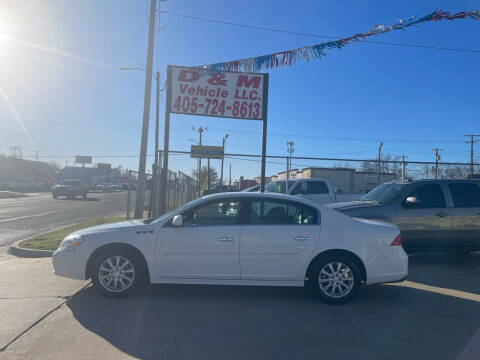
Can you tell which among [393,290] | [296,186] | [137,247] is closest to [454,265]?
[393,290]

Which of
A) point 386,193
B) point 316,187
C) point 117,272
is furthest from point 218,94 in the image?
point 117,272

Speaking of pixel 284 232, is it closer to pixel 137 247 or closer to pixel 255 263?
pixel 255 263

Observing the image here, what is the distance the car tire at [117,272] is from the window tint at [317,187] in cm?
854

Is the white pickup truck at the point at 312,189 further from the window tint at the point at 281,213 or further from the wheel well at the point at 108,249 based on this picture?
the wheel well at the point at 108,249

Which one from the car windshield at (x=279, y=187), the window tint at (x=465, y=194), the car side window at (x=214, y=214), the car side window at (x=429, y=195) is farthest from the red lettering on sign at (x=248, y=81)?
the car side window at (x=214, y=214)

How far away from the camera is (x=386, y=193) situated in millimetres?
8023

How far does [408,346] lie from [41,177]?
9199 centimetres

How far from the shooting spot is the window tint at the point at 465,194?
7.59 meters

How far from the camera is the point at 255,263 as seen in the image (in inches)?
197

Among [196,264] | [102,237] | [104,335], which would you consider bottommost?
[104,335]

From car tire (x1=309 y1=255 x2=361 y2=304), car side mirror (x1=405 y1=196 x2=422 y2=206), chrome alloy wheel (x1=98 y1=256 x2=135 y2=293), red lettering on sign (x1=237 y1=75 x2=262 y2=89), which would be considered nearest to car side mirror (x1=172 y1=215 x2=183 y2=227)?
chrome alloy wheel (x1=98 y1=256 x2=135 y2=293)

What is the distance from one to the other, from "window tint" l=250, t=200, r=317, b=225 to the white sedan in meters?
0.07

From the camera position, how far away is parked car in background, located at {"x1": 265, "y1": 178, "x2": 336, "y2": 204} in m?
12.5

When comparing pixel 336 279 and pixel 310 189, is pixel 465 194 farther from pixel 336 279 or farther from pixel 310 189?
pixel 310 189
